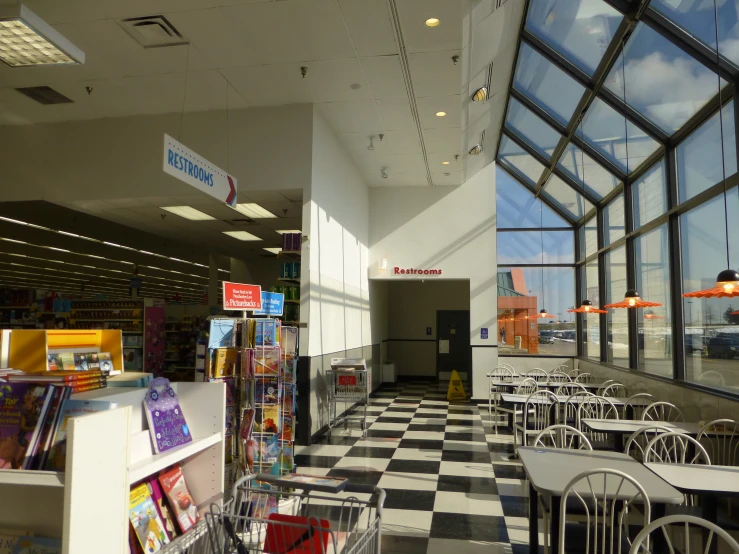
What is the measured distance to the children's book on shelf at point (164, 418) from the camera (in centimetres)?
194

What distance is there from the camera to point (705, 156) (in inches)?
211

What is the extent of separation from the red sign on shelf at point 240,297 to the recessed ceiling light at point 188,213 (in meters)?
3.23

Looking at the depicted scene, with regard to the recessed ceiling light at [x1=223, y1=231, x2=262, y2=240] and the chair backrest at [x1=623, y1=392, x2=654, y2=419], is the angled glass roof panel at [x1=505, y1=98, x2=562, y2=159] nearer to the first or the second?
the chair backrest at [x1=623, y1=392, x2=654, y2=419]

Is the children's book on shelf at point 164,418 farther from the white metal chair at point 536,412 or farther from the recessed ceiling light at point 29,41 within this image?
the white metal chair at point 536,412

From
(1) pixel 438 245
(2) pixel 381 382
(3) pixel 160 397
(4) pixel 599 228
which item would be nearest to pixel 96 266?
(2) pixel 381 382

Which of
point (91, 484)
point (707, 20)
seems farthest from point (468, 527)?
point (707, 20)

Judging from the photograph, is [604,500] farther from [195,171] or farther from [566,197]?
[566,197]

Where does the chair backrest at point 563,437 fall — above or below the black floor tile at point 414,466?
above

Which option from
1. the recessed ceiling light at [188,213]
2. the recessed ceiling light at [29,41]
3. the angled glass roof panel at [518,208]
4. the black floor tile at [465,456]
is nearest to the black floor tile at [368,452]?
the black floor tile at [465,456]

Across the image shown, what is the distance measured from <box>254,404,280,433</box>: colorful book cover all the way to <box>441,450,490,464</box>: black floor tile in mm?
2198

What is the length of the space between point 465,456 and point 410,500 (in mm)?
1644

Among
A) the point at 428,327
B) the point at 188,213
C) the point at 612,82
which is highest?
the point at 612,82

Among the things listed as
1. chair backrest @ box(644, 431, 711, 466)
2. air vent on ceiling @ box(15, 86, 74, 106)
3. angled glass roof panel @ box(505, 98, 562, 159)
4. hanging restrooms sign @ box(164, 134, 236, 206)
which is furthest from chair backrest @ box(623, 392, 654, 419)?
air vent on ceiling @ box(15, 86, 74, 106)

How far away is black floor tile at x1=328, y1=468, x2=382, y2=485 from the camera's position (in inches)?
→ 198
